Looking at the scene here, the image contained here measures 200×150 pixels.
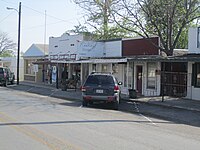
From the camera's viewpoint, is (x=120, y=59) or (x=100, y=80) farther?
(x=120, y=59)

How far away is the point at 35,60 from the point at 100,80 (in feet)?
93.0

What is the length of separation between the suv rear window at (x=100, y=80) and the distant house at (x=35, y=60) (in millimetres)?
24520

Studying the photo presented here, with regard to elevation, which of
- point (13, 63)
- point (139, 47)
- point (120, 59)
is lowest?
point (120, 59)

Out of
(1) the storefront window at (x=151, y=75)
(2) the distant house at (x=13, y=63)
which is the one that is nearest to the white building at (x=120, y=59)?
(1) the storefront window at (x=151, y=75)

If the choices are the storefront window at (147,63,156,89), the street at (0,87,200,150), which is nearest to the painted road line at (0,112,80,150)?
the street at (0,87,200,150)

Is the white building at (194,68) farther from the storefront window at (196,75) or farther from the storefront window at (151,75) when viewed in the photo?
the storefront window at (151,75)

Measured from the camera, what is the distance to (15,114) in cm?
1391

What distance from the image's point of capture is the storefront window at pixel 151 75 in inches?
985

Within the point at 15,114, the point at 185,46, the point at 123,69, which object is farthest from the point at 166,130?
the point at 185,46

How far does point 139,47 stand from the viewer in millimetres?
27188

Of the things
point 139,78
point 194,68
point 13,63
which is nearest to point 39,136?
point 194,68

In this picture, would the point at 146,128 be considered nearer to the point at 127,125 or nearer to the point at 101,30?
the point at 127,125

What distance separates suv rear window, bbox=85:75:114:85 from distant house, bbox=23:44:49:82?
80.4ft

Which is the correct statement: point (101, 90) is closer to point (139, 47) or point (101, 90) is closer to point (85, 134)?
point (85, 134)
